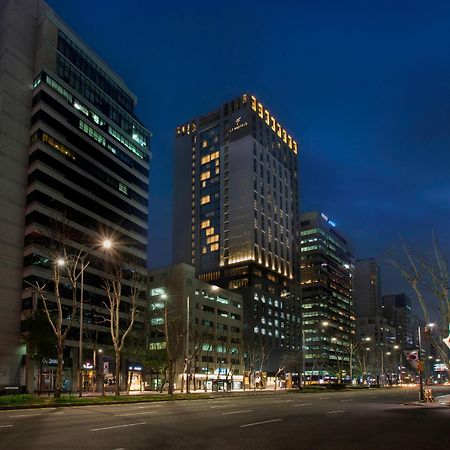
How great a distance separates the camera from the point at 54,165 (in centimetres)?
9512

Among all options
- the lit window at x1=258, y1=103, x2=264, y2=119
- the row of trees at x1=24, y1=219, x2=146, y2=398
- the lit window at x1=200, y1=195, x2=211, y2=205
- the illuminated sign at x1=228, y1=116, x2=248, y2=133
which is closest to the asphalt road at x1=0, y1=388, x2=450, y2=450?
the row of trees at x1=24, y1=219, x2=146, y2=398

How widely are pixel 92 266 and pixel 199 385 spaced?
3722 cm

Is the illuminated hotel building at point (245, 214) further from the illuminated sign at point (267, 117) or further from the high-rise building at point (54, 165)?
the high-rise building at point (54, 165)

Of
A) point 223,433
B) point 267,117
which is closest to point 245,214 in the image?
point 267,117

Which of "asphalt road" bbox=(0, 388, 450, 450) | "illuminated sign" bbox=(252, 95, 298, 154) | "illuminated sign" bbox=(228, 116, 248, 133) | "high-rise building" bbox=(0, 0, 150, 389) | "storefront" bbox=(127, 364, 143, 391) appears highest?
"illuminated sign" bbox=(252, 95, 298, 154)

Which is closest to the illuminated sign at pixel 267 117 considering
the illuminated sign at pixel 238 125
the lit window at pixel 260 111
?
the lit window at pixel 260 111

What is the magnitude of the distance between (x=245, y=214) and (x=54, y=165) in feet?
289

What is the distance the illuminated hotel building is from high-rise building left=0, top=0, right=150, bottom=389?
200 ft

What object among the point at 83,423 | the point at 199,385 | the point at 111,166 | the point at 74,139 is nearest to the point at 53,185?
the point at 74,139

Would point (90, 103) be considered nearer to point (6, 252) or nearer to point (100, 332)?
point (6, 252)

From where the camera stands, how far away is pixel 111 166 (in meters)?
110

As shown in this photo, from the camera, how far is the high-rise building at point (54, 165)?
287 feet

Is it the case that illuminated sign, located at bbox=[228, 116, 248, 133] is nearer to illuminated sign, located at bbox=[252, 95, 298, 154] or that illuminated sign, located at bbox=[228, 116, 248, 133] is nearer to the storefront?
illuminated sign, located at bbox=[252, 95, 298, 154]

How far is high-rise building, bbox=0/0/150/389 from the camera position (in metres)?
87.6
